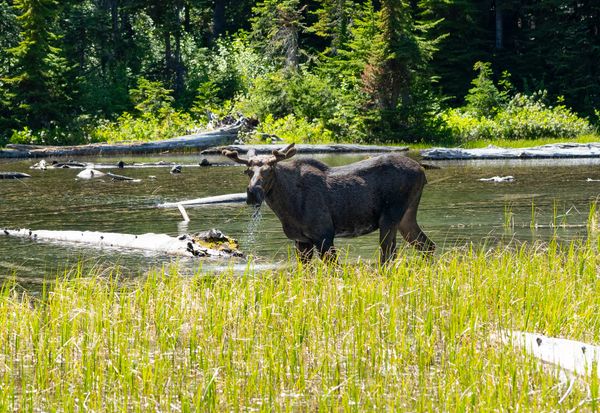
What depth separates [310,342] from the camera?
24.4ft

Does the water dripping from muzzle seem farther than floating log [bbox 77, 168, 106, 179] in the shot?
No

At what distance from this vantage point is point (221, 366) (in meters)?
6.82

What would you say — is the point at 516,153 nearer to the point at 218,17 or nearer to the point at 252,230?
the point at 252,230

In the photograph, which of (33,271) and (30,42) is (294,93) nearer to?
(30,42)

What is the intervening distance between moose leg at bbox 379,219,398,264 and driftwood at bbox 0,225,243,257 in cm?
210

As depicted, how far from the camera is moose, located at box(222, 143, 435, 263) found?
11211 mm

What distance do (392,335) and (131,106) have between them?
43.3 metres

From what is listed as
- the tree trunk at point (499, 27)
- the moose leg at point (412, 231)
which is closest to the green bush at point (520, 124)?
the tree trunk at point (499, 27)

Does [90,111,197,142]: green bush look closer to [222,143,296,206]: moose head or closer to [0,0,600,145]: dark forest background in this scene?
[0,0,600,145]: dark forest background

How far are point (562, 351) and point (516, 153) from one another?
2720 cm

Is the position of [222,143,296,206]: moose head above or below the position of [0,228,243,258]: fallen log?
above

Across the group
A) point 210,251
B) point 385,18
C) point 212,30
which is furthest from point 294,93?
point 210,251

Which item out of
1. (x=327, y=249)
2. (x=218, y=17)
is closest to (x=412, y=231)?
(x=327, y=249)

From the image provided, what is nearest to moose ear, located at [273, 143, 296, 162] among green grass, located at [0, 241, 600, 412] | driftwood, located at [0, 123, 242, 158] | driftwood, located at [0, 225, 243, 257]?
green grass, located at [0, 241, 600, 412]
